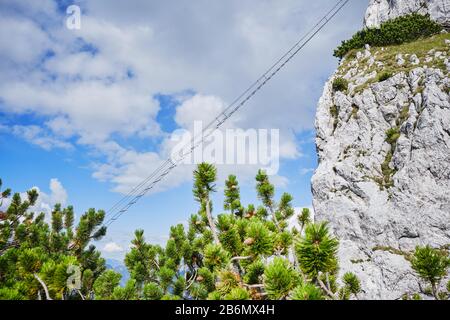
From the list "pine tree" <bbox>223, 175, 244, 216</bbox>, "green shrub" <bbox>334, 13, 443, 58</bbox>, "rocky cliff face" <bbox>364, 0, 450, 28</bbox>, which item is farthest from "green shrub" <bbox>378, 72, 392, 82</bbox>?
"pine tree" <bbox>223, 175, 244, 216</bbox>

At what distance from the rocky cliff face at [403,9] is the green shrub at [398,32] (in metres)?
1.34

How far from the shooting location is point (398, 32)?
40.8m

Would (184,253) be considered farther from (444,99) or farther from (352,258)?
(444,99)

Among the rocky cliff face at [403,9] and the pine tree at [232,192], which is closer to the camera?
the pine tree at [232,192]

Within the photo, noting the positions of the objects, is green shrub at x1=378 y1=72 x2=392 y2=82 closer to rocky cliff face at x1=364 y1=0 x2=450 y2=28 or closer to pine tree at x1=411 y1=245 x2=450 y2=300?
rocky cliff face at x1=364 y1=0 x2=450 y2=28

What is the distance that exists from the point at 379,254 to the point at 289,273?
1163 inches

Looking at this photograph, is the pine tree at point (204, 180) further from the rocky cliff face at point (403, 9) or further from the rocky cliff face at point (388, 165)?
the rocky cliff face at point (403, 9)

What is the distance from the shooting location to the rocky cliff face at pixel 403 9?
4000cm

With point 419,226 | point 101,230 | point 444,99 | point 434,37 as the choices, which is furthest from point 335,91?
point 101,230

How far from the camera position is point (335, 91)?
38469 mm

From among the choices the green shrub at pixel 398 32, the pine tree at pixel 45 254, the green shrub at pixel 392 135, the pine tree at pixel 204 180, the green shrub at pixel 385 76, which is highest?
the green shrub at pixel 398 32

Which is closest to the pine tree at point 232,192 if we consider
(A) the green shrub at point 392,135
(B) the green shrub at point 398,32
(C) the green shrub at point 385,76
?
(A) the green shrub at point 392,135

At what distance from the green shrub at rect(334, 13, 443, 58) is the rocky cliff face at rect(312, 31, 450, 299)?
9.46 ft

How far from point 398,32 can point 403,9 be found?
876cm
